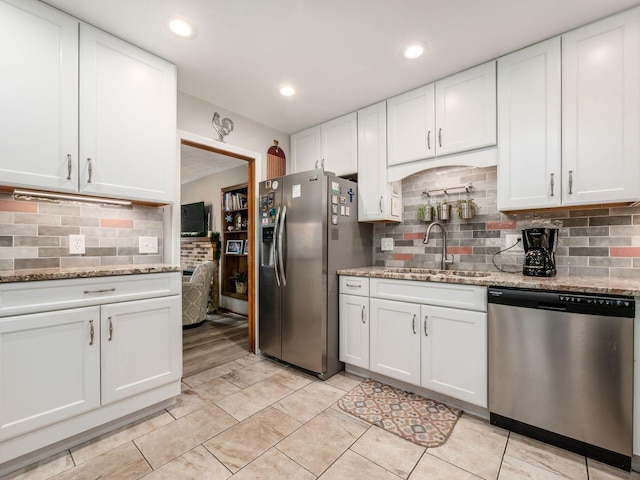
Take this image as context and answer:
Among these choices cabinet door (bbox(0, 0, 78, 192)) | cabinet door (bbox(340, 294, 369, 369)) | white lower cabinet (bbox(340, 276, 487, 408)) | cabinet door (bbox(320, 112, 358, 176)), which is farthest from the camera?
cabinet door (bbox(320, 112, 358, 176))

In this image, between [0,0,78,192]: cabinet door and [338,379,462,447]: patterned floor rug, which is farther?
[338,379,462,447]: patterned floor rug

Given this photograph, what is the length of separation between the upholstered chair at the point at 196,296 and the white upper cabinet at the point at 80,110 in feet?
7.33

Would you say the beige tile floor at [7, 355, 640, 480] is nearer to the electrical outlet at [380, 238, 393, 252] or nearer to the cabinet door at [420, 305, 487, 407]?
the cabinet door at [420, 305, 487, 407]

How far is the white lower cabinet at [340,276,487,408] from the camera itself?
76.4 inches

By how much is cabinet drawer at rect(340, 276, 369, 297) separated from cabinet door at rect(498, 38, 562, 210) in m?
1.18

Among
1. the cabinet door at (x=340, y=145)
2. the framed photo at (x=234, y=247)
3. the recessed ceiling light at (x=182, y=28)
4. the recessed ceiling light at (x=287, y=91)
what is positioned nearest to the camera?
the recessed ceiling light at (x=182, y=28)

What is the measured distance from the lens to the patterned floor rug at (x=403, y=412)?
5.91ft

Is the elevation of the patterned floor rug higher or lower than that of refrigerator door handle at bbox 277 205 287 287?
lower

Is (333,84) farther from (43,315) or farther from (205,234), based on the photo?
(205,234)

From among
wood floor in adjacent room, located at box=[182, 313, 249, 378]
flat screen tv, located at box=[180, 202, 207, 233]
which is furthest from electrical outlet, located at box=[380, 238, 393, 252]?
flat screen tv, located at box=[180, 202, 207, 233]

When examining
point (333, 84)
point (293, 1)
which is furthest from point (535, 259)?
point (293, 1)

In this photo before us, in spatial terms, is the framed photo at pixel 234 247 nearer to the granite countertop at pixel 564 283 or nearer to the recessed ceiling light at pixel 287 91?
the recessed ceiling light at pixel 287 91

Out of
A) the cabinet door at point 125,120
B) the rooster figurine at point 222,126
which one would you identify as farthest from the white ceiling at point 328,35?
the rooster figurine at point 222,126

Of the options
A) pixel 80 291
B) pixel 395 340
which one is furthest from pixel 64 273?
pixel 395 340
